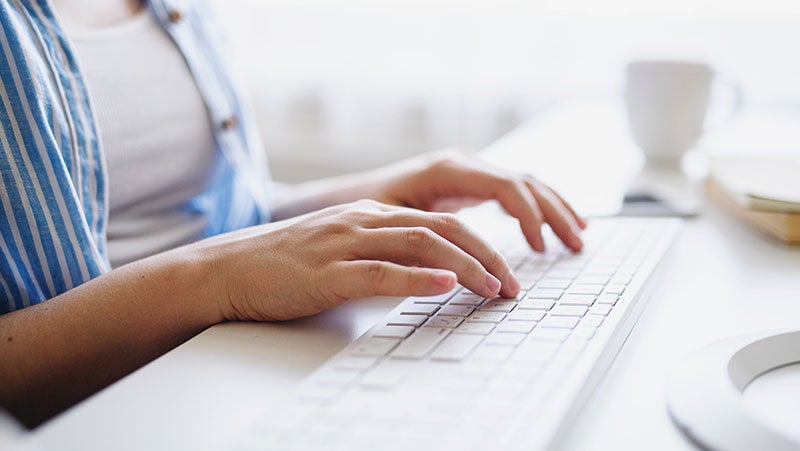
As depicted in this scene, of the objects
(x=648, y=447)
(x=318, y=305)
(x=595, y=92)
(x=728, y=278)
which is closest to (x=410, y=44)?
(x=595, y=92)

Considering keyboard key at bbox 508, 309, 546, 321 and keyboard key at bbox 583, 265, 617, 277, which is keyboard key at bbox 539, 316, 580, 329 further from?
keyboard key at bbox 583, 265, 617, 277

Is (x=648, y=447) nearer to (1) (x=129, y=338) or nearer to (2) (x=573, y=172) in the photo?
(1) (x=129, y=338)

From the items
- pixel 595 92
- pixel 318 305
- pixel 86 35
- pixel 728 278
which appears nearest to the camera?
pixel 318 305

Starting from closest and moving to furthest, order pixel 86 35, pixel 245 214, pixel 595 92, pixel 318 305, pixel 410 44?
pixel 318 305 < pixel 86 35 < pixel 245 214 < pixel 595 92 < pixel 410 44

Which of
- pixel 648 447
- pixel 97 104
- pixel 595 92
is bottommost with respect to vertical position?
pixel 595 92

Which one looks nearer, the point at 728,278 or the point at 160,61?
the point at 728,278

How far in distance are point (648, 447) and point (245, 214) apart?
0.65 m

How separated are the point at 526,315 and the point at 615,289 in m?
0.09

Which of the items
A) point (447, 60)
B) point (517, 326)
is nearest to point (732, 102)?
point (517, 326)

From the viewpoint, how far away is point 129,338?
0.57 m

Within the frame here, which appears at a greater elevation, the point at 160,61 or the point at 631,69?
the point at 160,61

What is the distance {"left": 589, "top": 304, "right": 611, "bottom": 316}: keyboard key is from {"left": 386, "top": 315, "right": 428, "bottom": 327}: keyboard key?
0.36 feet

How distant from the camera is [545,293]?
1.96 feet

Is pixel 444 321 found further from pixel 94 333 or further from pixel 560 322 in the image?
pixel 94 333
